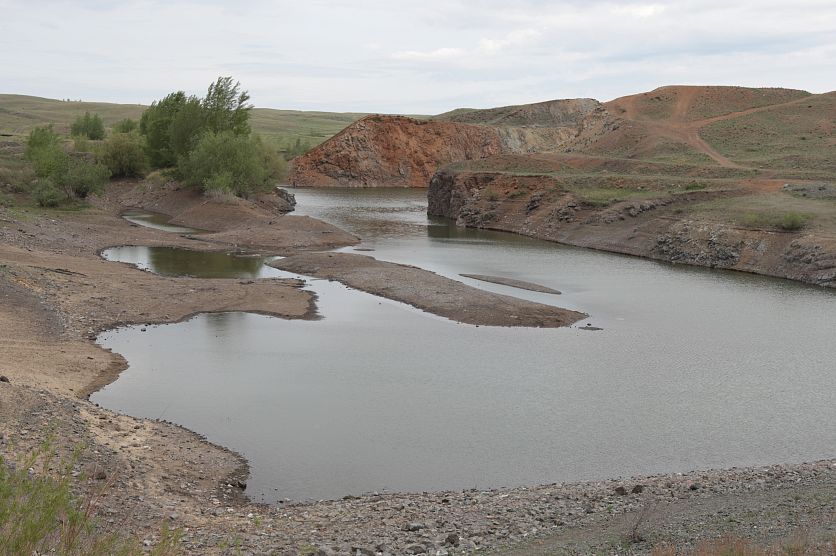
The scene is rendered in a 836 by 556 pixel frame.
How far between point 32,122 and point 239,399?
14143cm

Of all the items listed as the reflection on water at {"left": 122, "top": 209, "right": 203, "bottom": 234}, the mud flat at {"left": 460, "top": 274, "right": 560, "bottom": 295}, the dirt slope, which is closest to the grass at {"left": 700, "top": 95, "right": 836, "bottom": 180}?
the dirt slope

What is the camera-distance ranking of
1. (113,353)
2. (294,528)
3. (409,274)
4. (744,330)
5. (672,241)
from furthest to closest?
1. (672,241)
2. (409,274)
3. (744,330)
4. (113,353)
5. (294,528)

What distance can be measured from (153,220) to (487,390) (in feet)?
149

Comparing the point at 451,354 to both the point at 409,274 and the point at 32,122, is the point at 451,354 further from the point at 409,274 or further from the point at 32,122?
the point at 32,122

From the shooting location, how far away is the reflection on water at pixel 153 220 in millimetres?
56219

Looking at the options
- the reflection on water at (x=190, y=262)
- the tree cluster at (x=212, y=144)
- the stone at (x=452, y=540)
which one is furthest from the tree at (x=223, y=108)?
the stone at (x=452, y=540)

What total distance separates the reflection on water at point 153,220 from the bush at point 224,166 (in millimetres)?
3901

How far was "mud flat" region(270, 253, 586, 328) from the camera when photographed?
30.4 metres

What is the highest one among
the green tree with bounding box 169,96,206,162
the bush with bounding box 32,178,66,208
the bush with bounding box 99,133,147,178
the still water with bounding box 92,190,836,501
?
the green tree with bounding box 169,96,206,162

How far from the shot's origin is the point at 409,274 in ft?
125

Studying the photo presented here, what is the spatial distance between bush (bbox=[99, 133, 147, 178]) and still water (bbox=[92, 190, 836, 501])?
153 ft

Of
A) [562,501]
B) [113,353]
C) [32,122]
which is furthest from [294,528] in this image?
[32,122]

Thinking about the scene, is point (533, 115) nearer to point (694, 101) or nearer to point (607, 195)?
point (694, 101)

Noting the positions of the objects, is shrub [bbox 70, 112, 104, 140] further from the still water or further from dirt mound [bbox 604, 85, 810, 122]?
the still water
